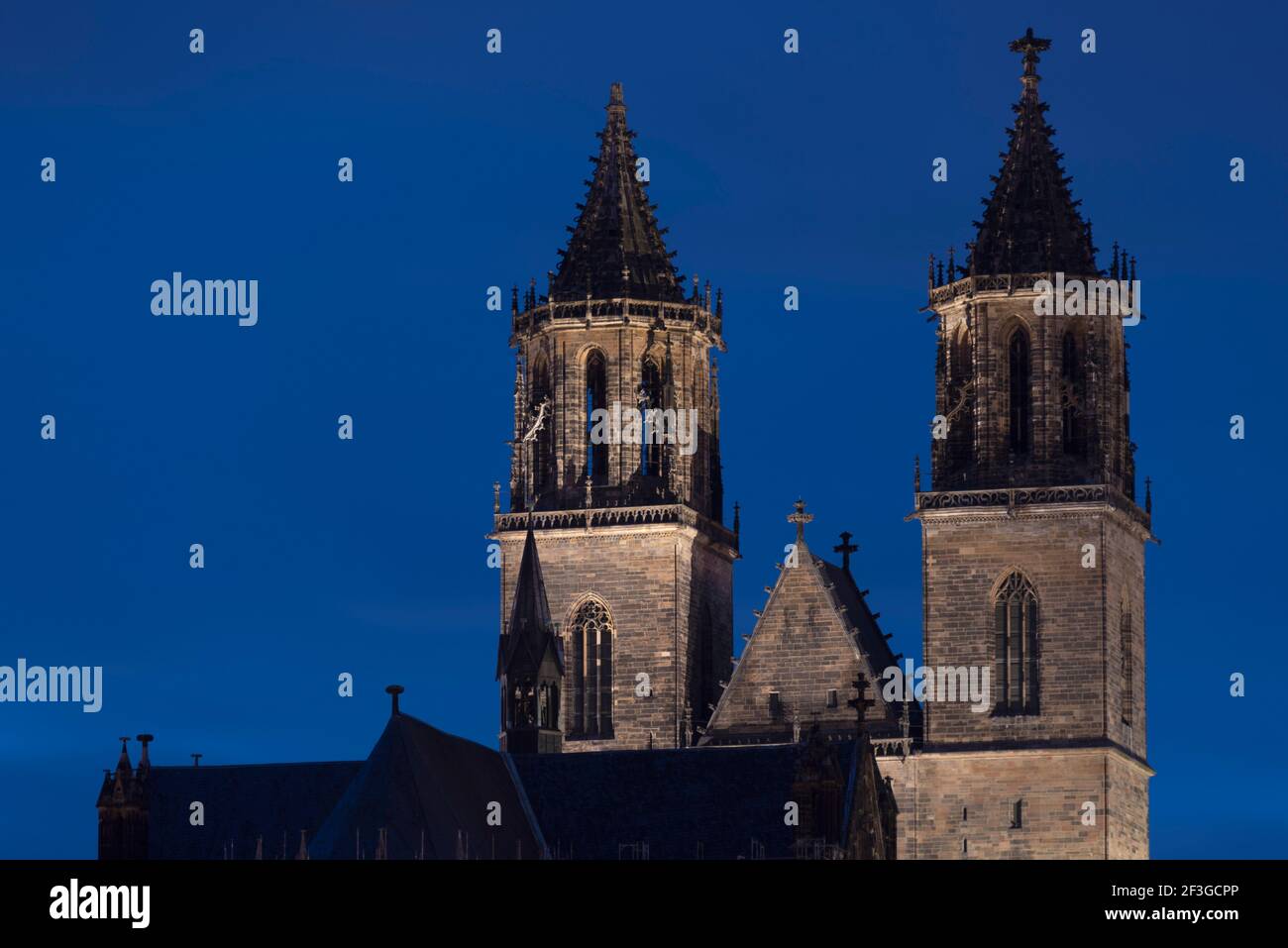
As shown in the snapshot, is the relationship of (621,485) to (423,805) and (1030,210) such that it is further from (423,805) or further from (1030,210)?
(423,805)

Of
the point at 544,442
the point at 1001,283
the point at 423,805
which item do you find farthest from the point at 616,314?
the point at 423,805

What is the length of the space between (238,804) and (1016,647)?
74.7ft

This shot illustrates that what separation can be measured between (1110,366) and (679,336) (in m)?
12.3

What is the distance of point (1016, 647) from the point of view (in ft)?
337

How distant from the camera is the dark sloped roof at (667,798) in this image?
91562 millimetres

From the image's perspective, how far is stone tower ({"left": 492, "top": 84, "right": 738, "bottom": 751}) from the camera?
346 ft

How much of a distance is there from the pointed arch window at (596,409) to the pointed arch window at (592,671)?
12.3 ft

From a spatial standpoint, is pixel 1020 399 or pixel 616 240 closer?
pixel 1020 399

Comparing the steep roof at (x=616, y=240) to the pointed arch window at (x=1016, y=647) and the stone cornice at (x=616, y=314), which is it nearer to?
the stone cornice at (x=616, y=314)

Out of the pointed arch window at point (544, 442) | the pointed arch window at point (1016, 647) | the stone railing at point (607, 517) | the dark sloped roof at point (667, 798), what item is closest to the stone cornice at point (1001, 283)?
the pointed arch window at point (1016, 647)

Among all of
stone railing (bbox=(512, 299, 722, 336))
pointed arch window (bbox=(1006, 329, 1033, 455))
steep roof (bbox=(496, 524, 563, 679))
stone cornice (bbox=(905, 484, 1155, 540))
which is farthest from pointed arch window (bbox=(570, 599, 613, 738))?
pointed arch window (bbox=(1006, 329, 1033, 455))
